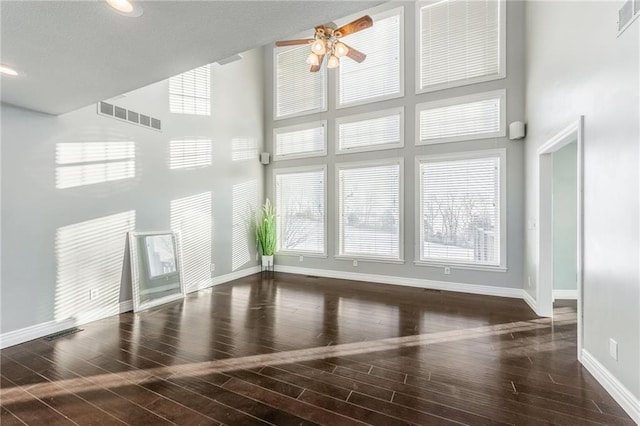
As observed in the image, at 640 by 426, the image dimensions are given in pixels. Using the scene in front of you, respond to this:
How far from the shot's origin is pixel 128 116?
409cm

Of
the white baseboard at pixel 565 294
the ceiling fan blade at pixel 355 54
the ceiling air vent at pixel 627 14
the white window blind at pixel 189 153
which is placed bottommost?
the white baseboard at pixel 565 294

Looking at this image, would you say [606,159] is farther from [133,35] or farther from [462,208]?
[133,35]

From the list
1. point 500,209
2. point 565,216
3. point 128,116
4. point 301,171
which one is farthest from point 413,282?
point 128,116

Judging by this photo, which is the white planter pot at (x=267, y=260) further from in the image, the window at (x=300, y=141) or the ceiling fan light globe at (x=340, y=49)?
the ceiling fan light globe at (x=340, y=49)

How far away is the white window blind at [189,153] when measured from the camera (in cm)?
475

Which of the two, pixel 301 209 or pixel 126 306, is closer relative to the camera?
pixel 126 306

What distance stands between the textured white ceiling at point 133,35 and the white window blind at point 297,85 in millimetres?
4118

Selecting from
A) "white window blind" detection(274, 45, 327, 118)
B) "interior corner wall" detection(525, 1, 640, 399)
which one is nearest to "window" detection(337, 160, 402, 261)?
"white window blind" detection(274, 45, 327, 118)

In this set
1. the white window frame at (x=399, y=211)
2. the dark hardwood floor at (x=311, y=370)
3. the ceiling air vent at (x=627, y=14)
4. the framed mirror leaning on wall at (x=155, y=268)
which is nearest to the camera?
the ceiling air vent at (x=627, y=14)

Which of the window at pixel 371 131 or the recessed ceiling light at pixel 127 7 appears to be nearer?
the recessed ceiling light at pixel 127 7

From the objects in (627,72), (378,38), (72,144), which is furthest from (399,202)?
(72,144)

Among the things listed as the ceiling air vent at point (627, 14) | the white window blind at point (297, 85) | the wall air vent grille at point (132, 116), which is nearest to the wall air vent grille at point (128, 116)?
the wall air vent grille at point (132, 116)

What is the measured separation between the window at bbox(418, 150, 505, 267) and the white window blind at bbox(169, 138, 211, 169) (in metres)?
3.83

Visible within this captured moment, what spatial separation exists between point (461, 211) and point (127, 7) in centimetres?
494
